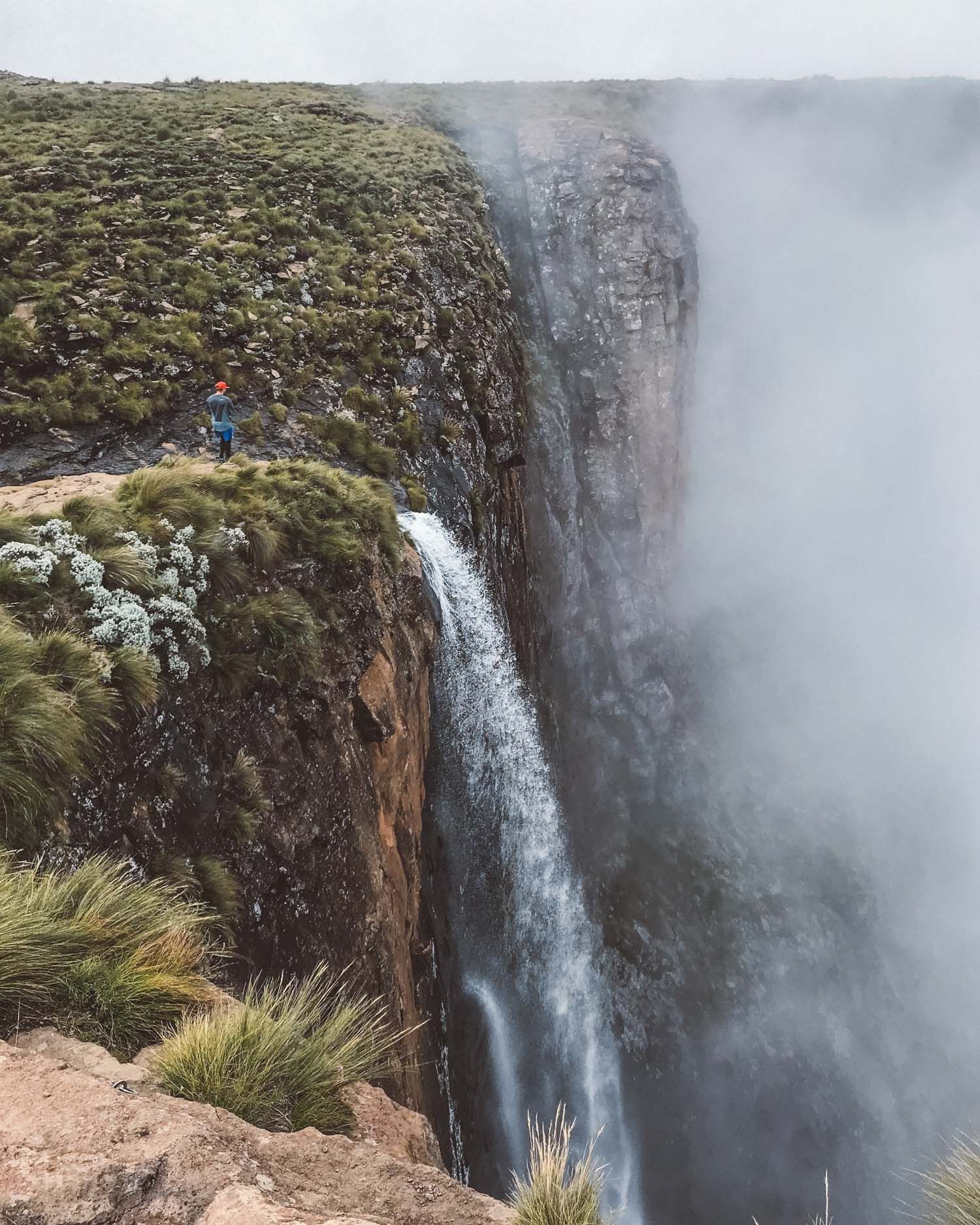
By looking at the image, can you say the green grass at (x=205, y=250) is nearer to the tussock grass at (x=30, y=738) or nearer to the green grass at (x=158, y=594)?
the green grass at (x=158, y=594)

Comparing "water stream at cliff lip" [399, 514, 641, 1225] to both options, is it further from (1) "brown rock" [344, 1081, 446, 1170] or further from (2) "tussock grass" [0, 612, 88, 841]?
(1) "brown rock" [344, 1081, 446, 1170]

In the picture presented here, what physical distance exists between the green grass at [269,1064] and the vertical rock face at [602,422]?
1681 centimetres

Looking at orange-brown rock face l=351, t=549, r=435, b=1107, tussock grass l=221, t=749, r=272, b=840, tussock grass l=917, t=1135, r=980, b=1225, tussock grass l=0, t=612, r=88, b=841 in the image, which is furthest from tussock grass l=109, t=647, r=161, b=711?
tussock grass l=917, t=1135, r=980, b=1225

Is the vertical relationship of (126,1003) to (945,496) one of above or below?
above

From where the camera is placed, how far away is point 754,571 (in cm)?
3103

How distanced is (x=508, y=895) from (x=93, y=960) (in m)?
11.4

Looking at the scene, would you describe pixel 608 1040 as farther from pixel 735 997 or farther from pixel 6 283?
pixel 6 283

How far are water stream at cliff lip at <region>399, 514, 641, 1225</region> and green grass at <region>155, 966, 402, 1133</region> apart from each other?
815cm

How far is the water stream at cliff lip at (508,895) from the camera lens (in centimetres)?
1195

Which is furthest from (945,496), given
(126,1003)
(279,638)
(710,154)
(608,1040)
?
(126,1003)

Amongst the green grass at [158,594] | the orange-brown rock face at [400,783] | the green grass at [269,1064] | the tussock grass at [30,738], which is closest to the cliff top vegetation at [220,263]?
the green grass at [158,594]

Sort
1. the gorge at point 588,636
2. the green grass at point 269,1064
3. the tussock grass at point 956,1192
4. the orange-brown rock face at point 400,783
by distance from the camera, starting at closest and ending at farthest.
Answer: the green grass at point 269,1064
the tussock grass at point 956,1192
the orange-brown rock face at point 400,783
the gorge at point 588,636

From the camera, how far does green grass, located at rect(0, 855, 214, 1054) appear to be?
2.85 meters

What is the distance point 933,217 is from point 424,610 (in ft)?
181
